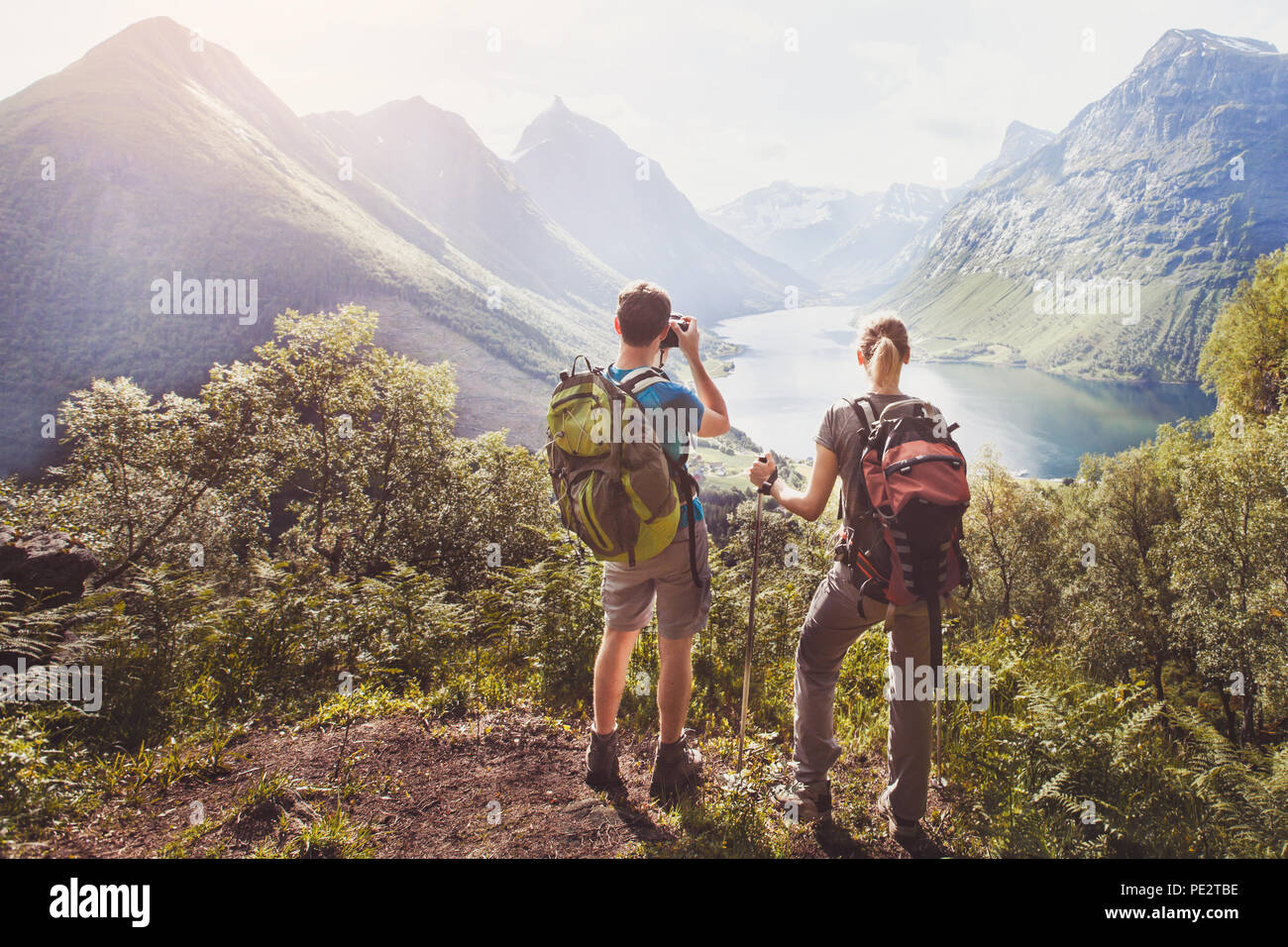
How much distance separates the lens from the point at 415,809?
139 inches

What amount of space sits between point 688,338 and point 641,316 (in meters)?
0.37

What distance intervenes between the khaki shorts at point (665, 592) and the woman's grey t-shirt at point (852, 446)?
83 cm

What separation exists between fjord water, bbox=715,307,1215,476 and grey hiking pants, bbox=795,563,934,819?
102m

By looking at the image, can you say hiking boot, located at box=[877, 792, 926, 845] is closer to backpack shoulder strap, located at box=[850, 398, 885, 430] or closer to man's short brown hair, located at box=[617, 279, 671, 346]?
backpack shoulder strap, located at box=[850, 398, 885, 430]

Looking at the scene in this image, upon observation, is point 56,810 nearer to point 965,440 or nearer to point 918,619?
point 918,619

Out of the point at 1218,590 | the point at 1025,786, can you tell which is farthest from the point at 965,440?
the point at 1025,786

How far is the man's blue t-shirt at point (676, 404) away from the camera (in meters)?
3.16

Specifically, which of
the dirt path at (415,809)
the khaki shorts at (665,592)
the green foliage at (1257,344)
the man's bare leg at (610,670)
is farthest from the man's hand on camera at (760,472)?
the green foliage at (1257,344)

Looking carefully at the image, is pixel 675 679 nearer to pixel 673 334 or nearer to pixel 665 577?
pixel 665 577

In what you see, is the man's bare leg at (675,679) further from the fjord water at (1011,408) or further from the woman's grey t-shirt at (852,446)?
the fjord water at (1011,408)

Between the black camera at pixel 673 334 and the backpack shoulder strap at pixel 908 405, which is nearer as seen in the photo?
the backpack shoulder strap at pixel 908 405

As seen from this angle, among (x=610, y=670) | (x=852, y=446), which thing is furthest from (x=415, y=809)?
(x=852, y=446)

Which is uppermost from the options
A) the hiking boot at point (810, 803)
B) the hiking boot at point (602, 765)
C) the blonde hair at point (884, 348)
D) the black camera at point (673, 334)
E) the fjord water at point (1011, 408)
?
the fjord water at point (1011, 408)

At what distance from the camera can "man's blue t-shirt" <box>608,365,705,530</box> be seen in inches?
125
